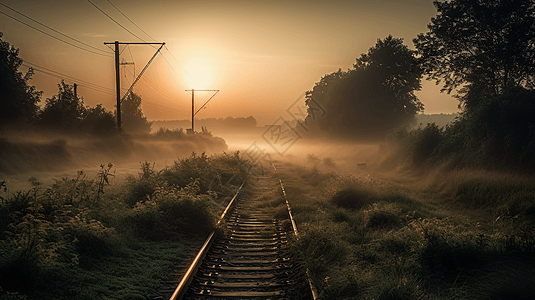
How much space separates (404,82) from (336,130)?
1276cm

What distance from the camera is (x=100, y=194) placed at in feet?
31.3

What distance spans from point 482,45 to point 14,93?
35.1 metres

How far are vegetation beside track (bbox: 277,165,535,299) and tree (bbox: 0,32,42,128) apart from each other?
26.8 meters

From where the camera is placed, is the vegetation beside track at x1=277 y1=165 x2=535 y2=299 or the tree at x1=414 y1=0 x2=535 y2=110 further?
the tree at x1=414 y1=0 x2=535 y2=110

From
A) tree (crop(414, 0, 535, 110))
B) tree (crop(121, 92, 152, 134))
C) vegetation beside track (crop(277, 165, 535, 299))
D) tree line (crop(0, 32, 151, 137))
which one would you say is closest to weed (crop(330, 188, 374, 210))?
vegetation beside track (crop(277, 165, 535, 299))

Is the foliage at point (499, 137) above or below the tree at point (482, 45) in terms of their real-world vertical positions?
below

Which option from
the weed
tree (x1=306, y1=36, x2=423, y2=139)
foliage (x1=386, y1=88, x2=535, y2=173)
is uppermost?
tree (x1=306, y1=36, x2=423, y2=139)

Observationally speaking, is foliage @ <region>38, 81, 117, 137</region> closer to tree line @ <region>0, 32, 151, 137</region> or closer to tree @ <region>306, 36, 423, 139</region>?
tree line @ <region>0, 32, 151, 137</region>

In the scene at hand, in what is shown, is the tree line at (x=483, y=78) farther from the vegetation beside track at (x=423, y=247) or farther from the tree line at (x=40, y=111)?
the tree line at (x=40, y=111)

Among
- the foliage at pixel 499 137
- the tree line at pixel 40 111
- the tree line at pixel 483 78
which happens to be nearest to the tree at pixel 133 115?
the tree line at pixel 40 111

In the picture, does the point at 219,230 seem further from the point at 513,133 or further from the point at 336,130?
the point at 336,130

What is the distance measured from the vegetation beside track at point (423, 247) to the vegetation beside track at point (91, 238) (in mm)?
2837

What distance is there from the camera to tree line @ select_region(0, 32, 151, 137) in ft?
92.7

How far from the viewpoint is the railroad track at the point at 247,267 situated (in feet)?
17.1
